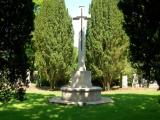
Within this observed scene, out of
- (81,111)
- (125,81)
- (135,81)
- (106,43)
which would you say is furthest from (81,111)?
(135,81)

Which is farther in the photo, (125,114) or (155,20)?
(125,114)

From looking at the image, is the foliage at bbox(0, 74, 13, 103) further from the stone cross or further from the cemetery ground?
the stone cross

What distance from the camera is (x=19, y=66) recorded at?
1109 cm

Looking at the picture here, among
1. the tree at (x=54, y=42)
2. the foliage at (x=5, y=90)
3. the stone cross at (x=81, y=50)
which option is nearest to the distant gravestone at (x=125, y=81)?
the tree at (x=54, y=42)

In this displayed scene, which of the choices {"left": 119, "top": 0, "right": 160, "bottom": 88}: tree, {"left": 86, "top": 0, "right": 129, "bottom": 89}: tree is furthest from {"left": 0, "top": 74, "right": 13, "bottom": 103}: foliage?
{"left": 86, "top": 0, "right": 129, "bottom": 89}: tree

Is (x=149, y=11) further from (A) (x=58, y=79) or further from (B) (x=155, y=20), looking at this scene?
(A) (x=58, y=79)

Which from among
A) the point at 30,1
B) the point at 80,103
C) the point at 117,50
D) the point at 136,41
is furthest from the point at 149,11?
the point at 117,50

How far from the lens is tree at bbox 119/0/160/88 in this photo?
36.6 feet

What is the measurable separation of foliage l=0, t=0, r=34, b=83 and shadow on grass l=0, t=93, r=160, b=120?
3685 millimetres

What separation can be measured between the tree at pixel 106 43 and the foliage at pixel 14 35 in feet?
70.2

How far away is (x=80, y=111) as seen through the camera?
16.6 m

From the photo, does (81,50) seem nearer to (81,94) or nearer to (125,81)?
(81,94)

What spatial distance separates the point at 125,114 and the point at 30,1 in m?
6.20

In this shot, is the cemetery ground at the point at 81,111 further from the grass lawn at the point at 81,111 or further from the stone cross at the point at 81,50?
the stone cross at the point at 81,50
